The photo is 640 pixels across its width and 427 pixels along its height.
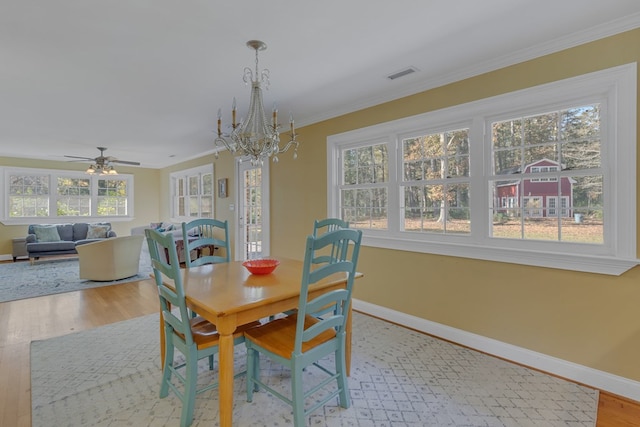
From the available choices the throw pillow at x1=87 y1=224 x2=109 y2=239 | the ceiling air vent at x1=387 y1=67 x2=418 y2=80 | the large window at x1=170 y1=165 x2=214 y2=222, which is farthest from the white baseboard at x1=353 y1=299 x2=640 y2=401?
the throw pillow at x1=87 y1=224 x2=109 y2=239

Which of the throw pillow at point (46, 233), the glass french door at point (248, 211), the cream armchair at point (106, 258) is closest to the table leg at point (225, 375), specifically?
the glass french door at point (248, 211)

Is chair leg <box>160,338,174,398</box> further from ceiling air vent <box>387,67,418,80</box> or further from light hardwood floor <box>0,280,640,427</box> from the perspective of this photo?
ceiling air vent <box>387,67,418,80</box>

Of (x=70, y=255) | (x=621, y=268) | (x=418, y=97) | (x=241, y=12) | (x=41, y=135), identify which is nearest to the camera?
(x=241, y=12)

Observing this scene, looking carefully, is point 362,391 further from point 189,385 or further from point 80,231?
point 80,231

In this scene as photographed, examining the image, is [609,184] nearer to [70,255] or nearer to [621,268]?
[621,268]

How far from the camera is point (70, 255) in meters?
6.45

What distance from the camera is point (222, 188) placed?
6.07m

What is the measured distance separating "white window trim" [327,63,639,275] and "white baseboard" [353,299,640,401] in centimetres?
68

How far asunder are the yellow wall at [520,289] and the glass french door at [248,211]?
220 centimetres

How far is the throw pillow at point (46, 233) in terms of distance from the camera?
251 inches

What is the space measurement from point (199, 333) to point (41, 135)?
5.38 metres

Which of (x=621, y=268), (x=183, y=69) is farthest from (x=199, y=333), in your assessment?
(x=621, y=268)

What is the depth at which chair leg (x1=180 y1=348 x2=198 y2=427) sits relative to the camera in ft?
5.38

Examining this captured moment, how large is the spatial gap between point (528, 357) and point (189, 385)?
2.41 meters
